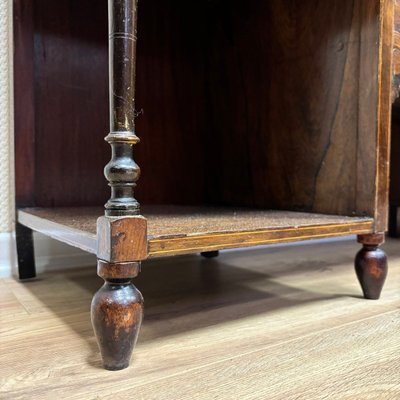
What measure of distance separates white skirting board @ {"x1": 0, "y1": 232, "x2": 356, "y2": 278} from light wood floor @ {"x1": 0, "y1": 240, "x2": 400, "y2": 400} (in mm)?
55

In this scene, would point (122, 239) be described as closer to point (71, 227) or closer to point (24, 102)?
point (71, 227)

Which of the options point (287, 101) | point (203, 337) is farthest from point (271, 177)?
point (203, 337)

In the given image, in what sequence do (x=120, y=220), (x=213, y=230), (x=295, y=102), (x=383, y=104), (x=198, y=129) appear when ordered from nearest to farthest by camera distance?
(x=120, y=220), (x=213, y=230), (x=383, y=104), (x=295, y=102), (x=198, y=129)

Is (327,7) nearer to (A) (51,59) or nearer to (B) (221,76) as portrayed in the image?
(B) (221,76)

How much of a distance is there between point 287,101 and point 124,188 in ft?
2.01

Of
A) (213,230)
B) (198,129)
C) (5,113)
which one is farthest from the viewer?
(198,129)

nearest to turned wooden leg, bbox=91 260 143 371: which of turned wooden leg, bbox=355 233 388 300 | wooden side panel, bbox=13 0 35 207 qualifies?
turned wooden leg, bbox=355 233 388 300

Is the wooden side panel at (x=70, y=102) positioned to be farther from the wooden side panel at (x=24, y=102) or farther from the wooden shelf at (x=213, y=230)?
the wooden shelf at (x=213, y=230)

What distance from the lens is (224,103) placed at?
1.26 meters

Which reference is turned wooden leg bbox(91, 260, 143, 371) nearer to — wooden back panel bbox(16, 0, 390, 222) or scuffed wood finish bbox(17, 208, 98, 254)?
scuffed wood finish bbox(17, 208, 98, 254)

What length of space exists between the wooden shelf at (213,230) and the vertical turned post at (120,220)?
35 millimetres

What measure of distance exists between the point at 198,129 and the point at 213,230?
0.75 metres

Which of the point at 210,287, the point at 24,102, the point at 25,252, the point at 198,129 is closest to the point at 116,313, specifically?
the point at 210,287

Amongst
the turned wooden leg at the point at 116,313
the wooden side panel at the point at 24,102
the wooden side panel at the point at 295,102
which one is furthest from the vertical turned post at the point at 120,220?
the wooden side panel at the point at 24,102
